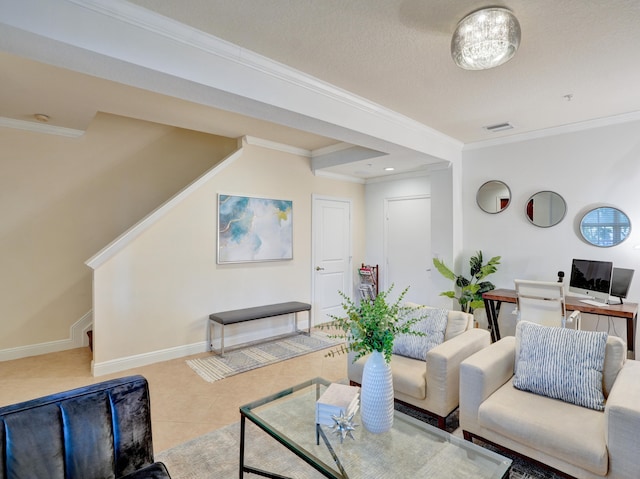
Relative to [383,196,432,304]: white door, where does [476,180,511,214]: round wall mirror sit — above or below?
above

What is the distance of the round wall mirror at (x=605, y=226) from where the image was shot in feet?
11.5

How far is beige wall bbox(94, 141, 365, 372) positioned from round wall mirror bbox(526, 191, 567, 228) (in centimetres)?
297

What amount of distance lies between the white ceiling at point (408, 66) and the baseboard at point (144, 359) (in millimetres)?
2605

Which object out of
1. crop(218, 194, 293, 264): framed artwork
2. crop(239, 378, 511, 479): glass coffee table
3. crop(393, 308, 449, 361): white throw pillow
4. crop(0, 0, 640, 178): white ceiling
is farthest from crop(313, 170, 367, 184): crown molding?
crop(239, 378, 511, 479): glass coffee table

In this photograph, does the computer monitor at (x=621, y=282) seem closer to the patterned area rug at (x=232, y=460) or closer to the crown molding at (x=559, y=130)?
the crown molding at (x=559, y=130)

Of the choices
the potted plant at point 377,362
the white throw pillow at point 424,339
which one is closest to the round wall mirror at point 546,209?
the white throw pillow at point 424,339

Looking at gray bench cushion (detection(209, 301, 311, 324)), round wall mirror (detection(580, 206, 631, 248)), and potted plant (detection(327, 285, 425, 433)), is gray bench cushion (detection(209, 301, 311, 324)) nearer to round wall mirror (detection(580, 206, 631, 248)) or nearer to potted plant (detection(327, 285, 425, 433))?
potted plant (detection(327, 285, 425, 433))

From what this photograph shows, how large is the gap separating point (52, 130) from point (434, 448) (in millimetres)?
4869

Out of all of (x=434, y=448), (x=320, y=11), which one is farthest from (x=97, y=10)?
(x=434, y=448)

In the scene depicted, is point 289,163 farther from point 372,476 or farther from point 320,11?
point 372,476

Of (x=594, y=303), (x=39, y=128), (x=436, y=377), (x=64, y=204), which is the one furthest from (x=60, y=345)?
(x=594, y=303)

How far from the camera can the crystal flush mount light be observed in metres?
1.90

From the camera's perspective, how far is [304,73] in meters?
2.60

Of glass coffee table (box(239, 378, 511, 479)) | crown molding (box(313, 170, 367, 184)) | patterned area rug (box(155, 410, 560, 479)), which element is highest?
crown molding (box(313, 170, 367, 184))
